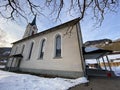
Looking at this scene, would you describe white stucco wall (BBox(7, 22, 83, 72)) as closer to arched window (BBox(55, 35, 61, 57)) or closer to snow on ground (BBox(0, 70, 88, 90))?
arched window (BBox(55, 35, 61, 57))

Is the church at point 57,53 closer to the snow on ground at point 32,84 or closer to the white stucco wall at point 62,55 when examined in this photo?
the white stucco wall at point 62,55

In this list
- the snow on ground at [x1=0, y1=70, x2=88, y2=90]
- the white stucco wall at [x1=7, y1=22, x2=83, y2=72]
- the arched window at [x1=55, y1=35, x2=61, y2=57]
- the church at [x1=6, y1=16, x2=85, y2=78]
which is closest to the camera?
the snow on ground at [x1=0, y1=70, x2=88, y2=90]

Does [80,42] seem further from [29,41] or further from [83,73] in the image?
[29,41]

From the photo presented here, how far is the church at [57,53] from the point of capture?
9531mm

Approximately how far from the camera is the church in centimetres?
953

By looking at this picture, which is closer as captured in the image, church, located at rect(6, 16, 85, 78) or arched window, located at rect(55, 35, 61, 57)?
church, located at rect(6, 16, 85, 78)

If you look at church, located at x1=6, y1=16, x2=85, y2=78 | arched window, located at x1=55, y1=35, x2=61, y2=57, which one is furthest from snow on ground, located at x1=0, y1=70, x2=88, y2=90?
arched window, located at x1=55, y1=35, x2=61, y2=57

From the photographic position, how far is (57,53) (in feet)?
37.9

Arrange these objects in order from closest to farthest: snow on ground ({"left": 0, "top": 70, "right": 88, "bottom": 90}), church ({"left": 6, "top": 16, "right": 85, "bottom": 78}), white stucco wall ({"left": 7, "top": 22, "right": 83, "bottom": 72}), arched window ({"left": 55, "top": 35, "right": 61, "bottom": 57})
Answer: snow on ground ({"left": 0, "top": 70, "right": 88, "bottom": 90})
church ({"left": 6, "top": 16, "right": 85, "bottom": 78})
white stucco wall ({"left": 7, "top": 22, "right": 83, "bottom": 72})
arched window ({"left": 55, "top": 35, "right": 61, "bottom": 57})

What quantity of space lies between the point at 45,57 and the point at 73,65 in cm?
414

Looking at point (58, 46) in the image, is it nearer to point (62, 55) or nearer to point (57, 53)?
point (57, 53)

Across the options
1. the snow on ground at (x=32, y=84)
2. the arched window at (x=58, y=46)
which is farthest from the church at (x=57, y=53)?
the snow on ground at (x=32, y=84)

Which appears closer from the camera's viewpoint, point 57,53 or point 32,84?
point 32,84

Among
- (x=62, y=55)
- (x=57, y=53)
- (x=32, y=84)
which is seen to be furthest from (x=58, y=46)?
(x=32, y=84)
